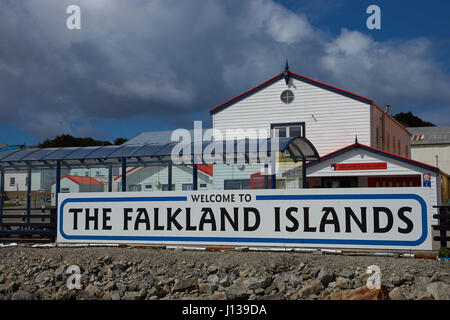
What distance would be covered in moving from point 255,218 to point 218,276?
1.85m

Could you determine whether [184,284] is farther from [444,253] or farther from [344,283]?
[444,253]

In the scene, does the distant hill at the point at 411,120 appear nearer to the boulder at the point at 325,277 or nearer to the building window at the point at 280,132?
the building window at the point at 280,132

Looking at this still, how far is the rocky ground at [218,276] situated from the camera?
29.5 feet

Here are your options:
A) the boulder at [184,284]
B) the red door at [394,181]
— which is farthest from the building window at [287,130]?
the boulder at [184,284]

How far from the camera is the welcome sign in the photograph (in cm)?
1040

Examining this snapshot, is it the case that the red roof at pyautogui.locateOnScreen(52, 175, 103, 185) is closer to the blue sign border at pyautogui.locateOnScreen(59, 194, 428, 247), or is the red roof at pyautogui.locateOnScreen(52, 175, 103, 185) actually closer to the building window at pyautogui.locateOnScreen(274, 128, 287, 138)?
the blue sign border at pyautogui.locateOnScreen(59, 194, 428, 247)

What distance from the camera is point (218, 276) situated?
33.9 ft

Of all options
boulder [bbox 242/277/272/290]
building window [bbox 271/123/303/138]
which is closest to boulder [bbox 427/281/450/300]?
boulder [bbox 242/277/272/290]

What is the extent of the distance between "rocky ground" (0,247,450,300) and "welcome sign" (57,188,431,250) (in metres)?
0.41

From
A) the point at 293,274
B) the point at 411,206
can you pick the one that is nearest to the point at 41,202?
the point at 293,274

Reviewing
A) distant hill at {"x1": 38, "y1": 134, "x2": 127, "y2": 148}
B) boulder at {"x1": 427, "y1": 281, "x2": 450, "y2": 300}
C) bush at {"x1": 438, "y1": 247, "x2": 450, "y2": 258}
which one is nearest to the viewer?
boulder at {"x1": 427, "y1": 281, "x2": 450, "y2": 300}

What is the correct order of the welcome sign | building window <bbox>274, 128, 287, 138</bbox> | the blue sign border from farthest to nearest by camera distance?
1. building window <bbox>274, 128, 287, 138</bbox>
2. the welcome sign
3. the blue sign border

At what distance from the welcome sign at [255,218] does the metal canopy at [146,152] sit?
388 centimetres

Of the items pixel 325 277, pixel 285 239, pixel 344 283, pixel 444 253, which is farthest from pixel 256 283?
pixel 444 253
